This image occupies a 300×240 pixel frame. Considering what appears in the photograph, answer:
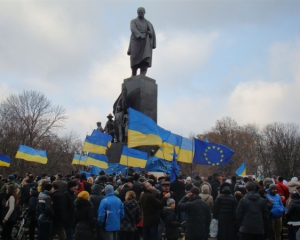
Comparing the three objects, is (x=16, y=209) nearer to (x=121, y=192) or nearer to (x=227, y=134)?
(x=121, y=192)

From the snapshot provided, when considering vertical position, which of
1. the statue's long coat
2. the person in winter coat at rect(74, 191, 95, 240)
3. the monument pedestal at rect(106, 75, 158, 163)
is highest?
the statue's long coat

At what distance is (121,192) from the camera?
9.18m

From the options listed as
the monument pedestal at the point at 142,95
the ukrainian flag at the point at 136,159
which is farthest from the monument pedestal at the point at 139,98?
the ukrainian flag at the point at 136,159

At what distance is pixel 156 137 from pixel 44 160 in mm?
8914

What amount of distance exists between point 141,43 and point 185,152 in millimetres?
7815

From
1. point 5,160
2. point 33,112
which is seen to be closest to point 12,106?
point 33,112

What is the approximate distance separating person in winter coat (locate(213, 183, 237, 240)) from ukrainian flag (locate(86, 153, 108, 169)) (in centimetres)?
837

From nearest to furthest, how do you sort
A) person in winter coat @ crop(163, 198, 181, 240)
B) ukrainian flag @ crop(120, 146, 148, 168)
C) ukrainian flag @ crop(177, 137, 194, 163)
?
person in winter coat @ crop(163, 198, 181, 240), ukrainian flag @ crop(177, 137, 194, 163), ukrainian flag @ crop(120, 146, 148, 168)

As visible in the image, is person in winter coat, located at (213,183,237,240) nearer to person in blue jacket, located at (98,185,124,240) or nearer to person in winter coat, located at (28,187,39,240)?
person in blue jacket, located at (98,185,124,240)

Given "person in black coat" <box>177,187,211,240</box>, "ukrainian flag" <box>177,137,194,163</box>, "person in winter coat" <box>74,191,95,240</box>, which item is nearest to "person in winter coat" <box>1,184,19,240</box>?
"person in winter coat" <box>74,191,95,240</box>

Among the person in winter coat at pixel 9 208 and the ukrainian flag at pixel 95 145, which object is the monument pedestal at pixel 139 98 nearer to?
the ukrainian flag at pixel 95 145

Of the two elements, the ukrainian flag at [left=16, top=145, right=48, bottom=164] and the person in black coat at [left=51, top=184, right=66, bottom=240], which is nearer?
the person in black coat at [left=51, top=184, right=66, bottom=240]

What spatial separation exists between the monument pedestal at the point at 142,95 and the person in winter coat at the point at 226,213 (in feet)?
34.3

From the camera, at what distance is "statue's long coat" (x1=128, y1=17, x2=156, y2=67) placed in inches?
746
